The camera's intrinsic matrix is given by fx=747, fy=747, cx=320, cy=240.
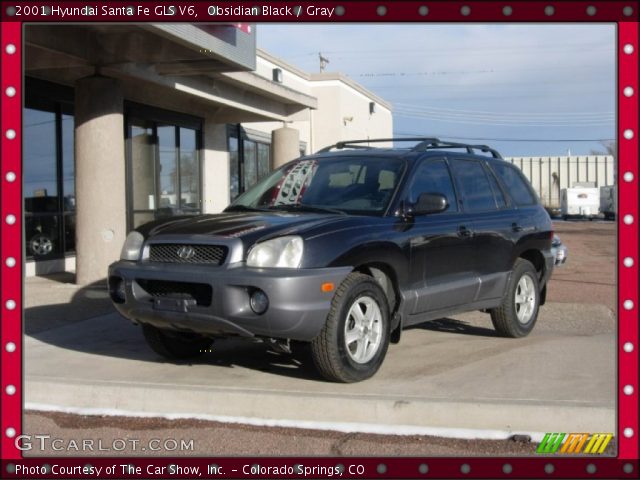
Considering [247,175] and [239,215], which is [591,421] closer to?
[239,215]

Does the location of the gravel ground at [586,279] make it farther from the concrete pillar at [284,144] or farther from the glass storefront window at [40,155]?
the glass storefront window at [40,155]

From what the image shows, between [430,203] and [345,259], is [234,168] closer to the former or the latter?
[430,203]

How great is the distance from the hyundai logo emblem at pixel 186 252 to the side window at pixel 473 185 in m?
2.72

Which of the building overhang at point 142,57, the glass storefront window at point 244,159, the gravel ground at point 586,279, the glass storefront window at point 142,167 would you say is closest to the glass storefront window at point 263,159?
the glass storefront window at point 244,159

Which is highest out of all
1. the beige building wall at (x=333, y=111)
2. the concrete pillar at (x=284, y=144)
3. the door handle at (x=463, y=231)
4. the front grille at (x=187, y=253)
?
the beige building wall at (x=333, y=111)

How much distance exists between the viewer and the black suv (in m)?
4.99

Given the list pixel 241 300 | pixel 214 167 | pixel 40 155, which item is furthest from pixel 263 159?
pixel 241 300

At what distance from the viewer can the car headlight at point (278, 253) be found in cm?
500

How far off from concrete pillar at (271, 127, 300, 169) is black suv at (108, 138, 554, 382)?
10816 millimetres

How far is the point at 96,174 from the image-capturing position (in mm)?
10828

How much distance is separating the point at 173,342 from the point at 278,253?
1.72 m
